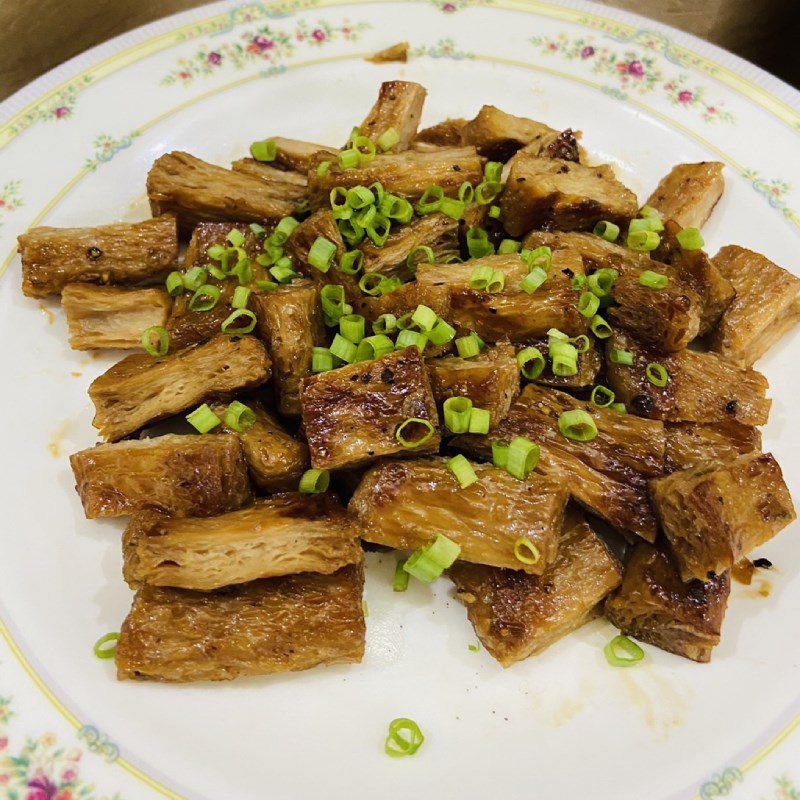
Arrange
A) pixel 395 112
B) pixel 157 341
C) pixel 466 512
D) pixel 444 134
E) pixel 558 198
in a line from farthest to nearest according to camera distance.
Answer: pixel 444 134 < pixel 395 112 < pixel 558 198 < pixel 157 341 < pixel 466 512

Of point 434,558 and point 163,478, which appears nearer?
point 434,558

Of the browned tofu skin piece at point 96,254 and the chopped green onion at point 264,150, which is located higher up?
the chopped green onion at point 264,150

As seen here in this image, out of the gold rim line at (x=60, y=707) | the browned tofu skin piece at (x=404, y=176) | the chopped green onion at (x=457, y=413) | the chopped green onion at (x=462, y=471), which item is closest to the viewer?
the gold rim line at (x=60, y=707)

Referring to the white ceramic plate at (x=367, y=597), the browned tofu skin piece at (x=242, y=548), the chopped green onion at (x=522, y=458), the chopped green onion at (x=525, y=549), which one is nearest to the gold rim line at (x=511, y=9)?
the white ceramic plate at (x=367, y=597)

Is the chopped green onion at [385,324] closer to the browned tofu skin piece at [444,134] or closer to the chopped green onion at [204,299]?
the chopped green onion at [204,299]

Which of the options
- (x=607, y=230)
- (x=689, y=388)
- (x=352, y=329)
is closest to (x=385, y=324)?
(x=352, y=329)

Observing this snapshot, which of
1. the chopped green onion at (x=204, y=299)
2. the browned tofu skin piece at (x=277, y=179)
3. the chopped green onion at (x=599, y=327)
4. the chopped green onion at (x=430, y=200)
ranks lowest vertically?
the chopped green onion at (x=204, y=299)

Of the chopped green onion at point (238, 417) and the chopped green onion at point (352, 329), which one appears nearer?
the chopped green onion at point (238, 417)

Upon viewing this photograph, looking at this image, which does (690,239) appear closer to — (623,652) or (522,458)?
(522,458)
